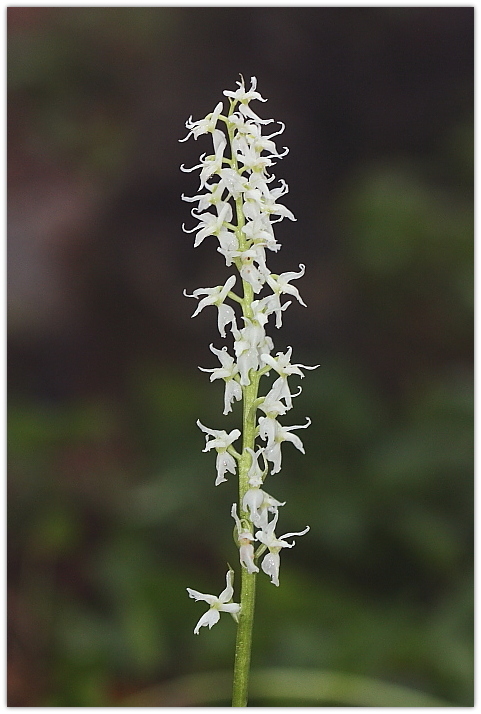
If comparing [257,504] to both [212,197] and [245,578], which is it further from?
[212,197]

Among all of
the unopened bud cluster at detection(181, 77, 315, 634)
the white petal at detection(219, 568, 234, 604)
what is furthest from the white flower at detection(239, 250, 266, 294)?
the white petal at detection(219, 568, 234, 604)

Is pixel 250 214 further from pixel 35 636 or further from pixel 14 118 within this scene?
pixel 14 118

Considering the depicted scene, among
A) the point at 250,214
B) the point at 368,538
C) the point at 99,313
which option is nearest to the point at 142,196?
the point at 99,313

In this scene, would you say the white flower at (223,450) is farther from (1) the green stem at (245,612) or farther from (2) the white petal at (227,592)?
(2) the white petal at (227,592)

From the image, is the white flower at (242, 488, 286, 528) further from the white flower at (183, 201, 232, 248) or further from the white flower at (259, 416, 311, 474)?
the white flower at (183, 201, 232, 248)

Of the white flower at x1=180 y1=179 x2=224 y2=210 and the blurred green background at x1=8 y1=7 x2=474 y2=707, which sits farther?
the blurred green background at x1=8 y1=7 x2=474 y2=707

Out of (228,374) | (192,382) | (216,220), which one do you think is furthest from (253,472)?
(192,382)

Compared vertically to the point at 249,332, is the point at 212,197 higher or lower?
higher

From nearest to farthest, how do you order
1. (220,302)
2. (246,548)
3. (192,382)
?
(246,548), (220,302), (192,382)

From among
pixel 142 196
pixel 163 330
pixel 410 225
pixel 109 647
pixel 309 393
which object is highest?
pixel 142 196
